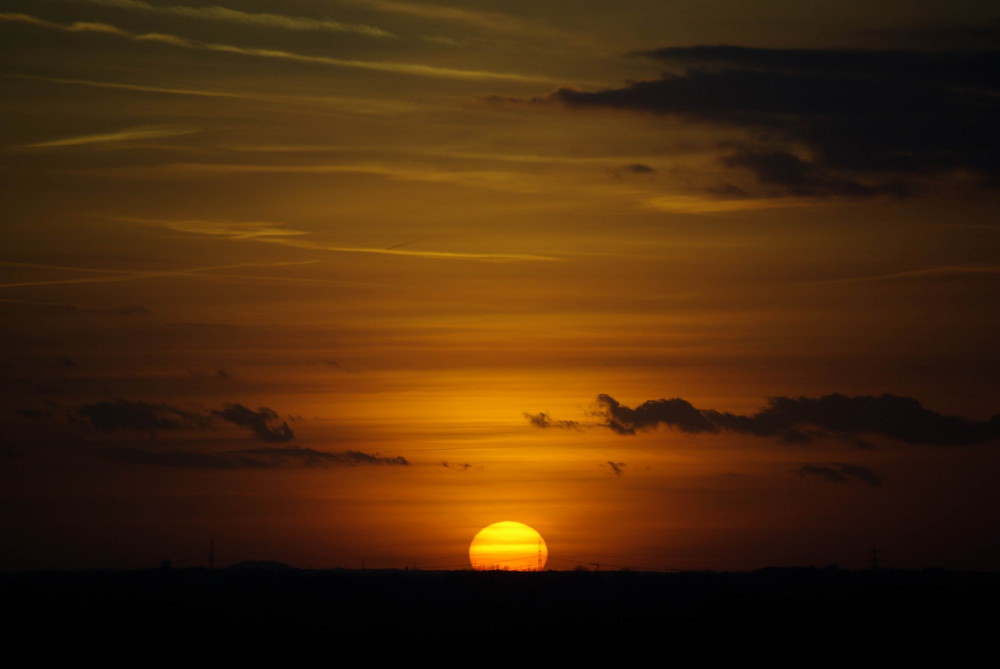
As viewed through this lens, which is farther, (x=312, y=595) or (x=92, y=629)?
(x=312, y=595)

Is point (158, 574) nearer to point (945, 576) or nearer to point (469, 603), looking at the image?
point (469, 603)

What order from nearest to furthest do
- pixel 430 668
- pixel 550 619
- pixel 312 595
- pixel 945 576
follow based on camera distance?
1. pixel 430 668
2. pixel 550 619
3. pixel 312 595
4. pixel 945 576

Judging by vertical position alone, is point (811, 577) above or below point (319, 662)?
above

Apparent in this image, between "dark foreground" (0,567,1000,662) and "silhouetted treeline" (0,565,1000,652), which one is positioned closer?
"dark foreground" (0,567,1000,662)

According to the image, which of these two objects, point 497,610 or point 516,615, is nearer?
point 516,615

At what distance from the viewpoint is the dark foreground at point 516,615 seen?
196 ft

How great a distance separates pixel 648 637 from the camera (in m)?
61.2

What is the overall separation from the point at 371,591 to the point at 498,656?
4117 centimetres

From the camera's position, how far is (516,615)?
235 feet

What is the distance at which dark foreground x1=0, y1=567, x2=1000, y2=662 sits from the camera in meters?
59.9

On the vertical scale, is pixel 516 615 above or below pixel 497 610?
below

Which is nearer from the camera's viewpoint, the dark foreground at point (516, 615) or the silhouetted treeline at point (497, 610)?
the dark foreground at point (516, 615)

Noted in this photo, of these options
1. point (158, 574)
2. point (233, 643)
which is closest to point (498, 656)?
point (233, 643)

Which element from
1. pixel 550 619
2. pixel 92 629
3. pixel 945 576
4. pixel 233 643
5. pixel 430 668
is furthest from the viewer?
pixel 945 576
